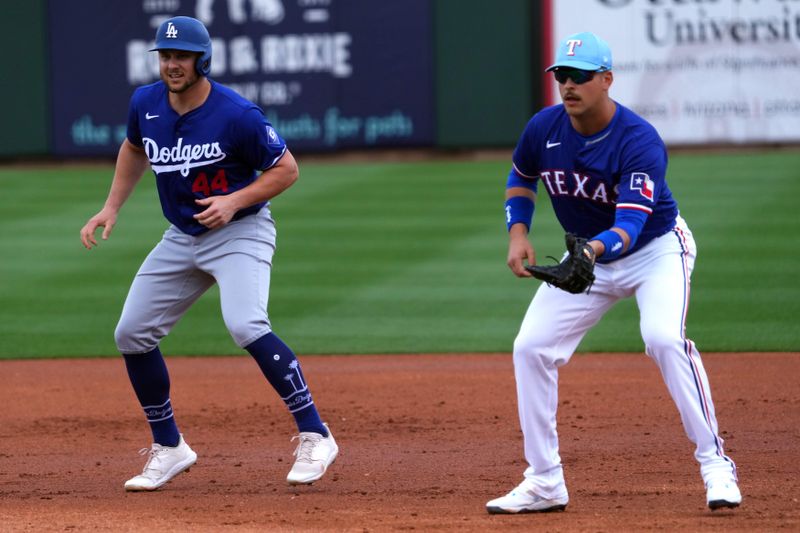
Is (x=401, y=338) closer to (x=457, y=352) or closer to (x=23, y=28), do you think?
(x=457, y=352)

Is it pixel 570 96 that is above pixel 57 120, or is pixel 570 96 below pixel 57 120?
above

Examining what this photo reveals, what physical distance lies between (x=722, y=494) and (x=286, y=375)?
1766 millimetres

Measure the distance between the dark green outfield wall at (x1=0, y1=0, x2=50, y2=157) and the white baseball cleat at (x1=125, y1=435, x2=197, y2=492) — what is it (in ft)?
45.5

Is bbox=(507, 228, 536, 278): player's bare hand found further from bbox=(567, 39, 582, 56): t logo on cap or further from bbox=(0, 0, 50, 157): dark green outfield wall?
bbox=(0, 0, 50, 157): dark green outfield wall

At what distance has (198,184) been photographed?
5352mm

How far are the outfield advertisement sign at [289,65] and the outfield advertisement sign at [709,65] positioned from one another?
2.70 meters

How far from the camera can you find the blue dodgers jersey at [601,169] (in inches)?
187

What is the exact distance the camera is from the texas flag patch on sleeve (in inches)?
185

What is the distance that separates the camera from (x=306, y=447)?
541 centimetres

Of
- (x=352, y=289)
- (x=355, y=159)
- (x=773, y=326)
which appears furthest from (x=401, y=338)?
(x=355, y=159)

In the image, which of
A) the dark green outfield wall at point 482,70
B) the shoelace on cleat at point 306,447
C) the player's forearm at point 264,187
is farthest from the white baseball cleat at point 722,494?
the dark green outfield wall at point 482,70

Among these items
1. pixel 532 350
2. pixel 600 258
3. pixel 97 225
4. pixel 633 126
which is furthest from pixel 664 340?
pixel 97 225

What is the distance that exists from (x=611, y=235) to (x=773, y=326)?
4965 millimetres

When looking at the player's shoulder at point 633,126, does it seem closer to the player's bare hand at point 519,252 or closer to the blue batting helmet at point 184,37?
the player's bare hand at point 519,252
